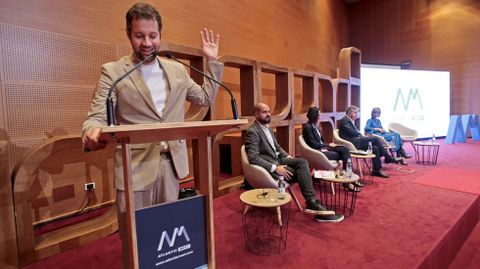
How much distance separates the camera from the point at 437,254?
7.64 ft

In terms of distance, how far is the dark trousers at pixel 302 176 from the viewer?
300 centimetres

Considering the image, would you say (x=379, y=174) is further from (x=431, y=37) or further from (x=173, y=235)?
(x=431, y=37)

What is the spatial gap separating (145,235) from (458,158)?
22.7 feet

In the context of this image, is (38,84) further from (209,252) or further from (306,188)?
(306,188)

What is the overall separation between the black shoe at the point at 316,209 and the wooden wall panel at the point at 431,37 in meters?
8.36

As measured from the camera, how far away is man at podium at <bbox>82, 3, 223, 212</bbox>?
1.22 metres

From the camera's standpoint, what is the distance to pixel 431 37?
8.85 metres

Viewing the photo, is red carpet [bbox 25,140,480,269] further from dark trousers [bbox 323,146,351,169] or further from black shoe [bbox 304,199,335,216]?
dark trousers [bbox 323,146,351,169]

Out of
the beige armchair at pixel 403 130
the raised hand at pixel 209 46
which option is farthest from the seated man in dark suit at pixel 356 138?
the raised hand at pixel 209 46

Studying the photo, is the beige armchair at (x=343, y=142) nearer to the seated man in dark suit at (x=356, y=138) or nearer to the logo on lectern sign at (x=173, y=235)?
the seated man in dark suit at (x=356, y=138)

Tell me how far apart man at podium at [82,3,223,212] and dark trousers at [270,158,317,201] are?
5.96 feet

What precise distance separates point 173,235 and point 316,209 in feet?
6.78

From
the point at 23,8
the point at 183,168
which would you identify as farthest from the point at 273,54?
the point at 183,168

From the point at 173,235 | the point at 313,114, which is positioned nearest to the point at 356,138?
the point at 313,114
